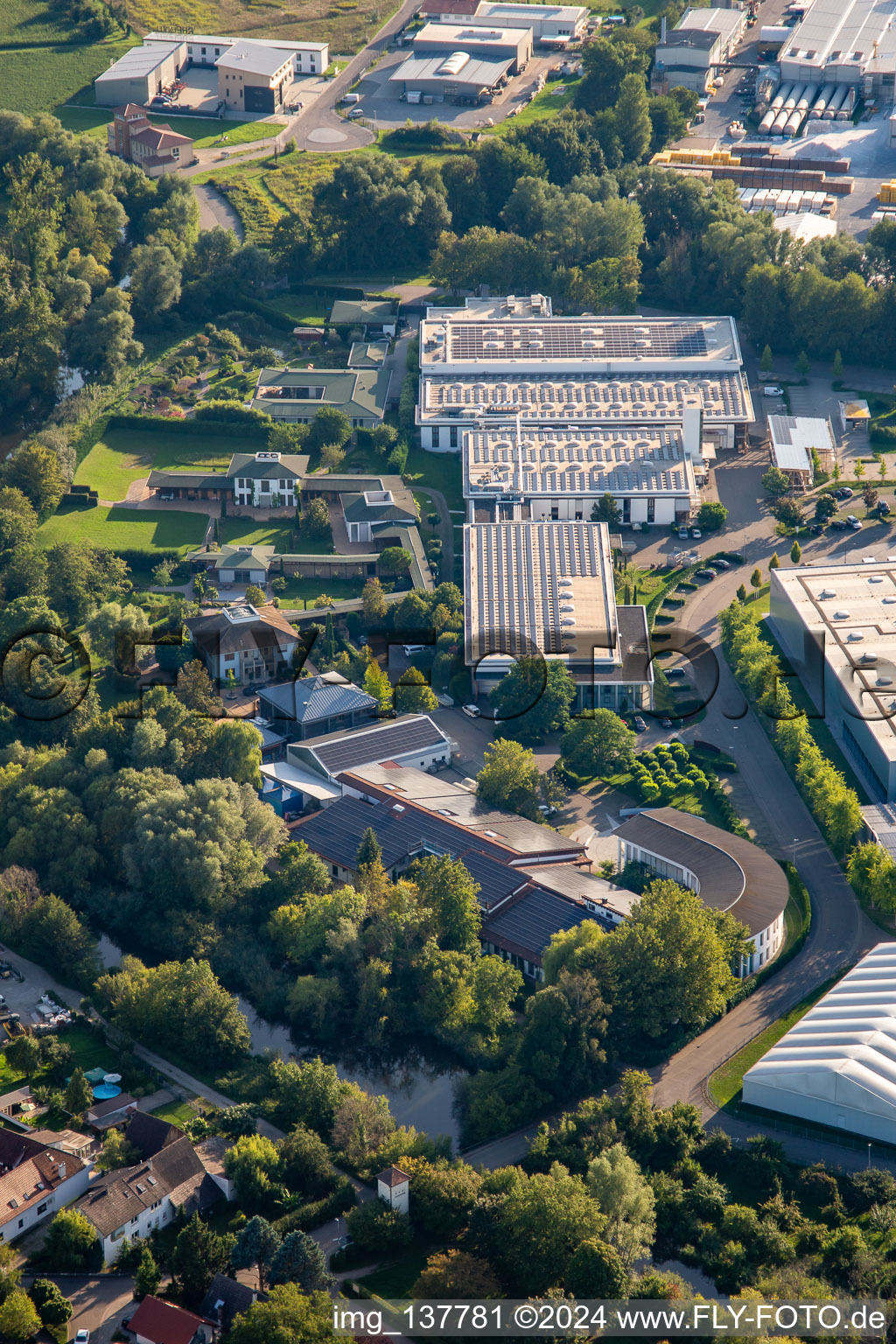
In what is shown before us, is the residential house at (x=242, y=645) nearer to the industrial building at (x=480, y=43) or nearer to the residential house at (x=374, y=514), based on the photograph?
the residential house at (x=374, y=514)

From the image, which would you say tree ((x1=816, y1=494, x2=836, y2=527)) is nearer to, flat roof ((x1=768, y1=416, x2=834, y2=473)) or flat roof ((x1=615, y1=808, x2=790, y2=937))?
flat roof ((x1=768, y1=416, x2=834, y2=473))

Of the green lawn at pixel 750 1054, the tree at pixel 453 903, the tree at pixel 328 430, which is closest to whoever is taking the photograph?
the green lawn at pixel 750 1054

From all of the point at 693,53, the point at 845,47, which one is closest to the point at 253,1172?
the point at 693,53

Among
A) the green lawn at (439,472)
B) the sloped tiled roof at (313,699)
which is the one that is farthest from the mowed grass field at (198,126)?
the sloped tiled roof at (313,699)

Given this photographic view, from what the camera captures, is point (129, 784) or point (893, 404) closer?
point (129, 784)

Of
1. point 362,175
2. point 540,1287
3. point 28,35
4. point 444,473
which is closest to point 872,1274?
point 540,1287

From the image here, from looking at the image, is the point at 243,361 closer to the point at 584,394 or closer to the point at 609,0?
the point at 584,394

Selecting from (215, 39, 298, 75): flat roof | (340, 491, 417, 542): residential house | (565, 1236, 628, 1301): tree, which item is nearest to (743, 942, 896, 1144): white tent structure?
(565, 1236, 628, 1301): tree
